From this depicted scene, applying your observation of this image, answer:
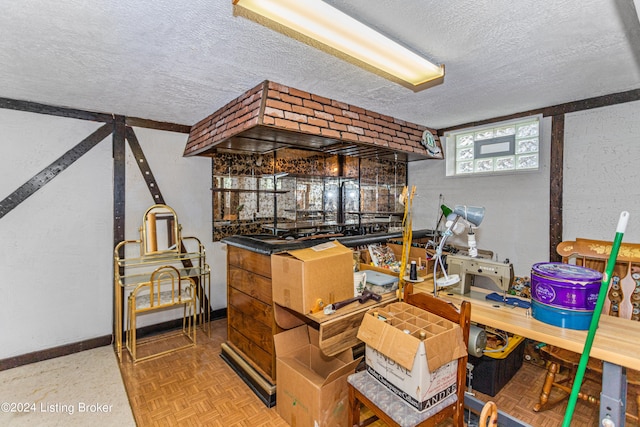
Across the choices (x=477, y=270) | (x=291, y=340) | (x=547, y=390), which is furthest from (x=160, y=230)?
(x=547, y=390)

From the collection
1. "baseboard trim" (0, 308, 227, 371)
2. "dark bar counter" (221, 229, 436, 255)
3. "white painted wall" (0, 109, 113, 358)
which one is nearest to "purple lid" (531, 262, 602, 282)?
"dark bar counter" (221, 229, 436, 255)

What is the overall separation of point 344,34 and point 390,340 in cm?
164

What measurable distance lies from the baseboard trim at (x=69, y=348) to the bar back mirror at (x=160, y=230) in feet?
3.10

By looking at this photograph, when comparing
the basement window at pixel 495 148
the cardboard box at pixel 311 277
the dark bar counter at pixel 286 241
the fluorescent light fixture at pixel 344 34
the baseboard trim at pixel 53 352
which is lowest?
the baseboard trim at pixel 53 352

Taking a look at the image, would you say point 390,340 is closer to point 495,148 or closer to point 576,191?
point 576,191

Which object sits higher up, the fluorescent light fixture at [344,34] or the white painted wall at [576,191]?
the fluorescent light fixture at [344,34]

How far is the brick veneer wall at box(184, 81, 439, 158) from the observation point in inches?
94.3

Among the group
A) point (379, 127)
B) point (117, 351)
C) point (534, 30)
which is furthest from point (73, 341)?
point (534, 30)

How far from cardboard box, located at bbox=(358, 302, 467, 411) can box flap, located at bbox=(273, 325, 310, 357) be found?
71 centimetres

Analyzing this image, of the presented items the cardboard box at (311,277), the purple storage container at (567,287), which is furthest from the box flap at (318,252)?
the purple storage container at (567,287)

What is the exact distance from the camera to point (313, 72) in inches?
88.7

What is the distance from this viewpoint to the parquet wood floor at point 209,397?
2145 mm

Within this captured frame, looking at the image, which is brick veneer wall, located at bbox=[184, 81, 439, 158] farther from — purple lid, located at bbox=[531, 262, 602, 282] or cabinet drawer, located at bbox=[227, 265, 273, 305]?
purple lid, located at bbox=[531, 262, 602, 282]

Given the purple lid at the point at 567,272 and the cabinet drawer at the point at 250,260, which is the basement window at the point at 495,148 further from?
the cabinet drawer at the point at 250,260
